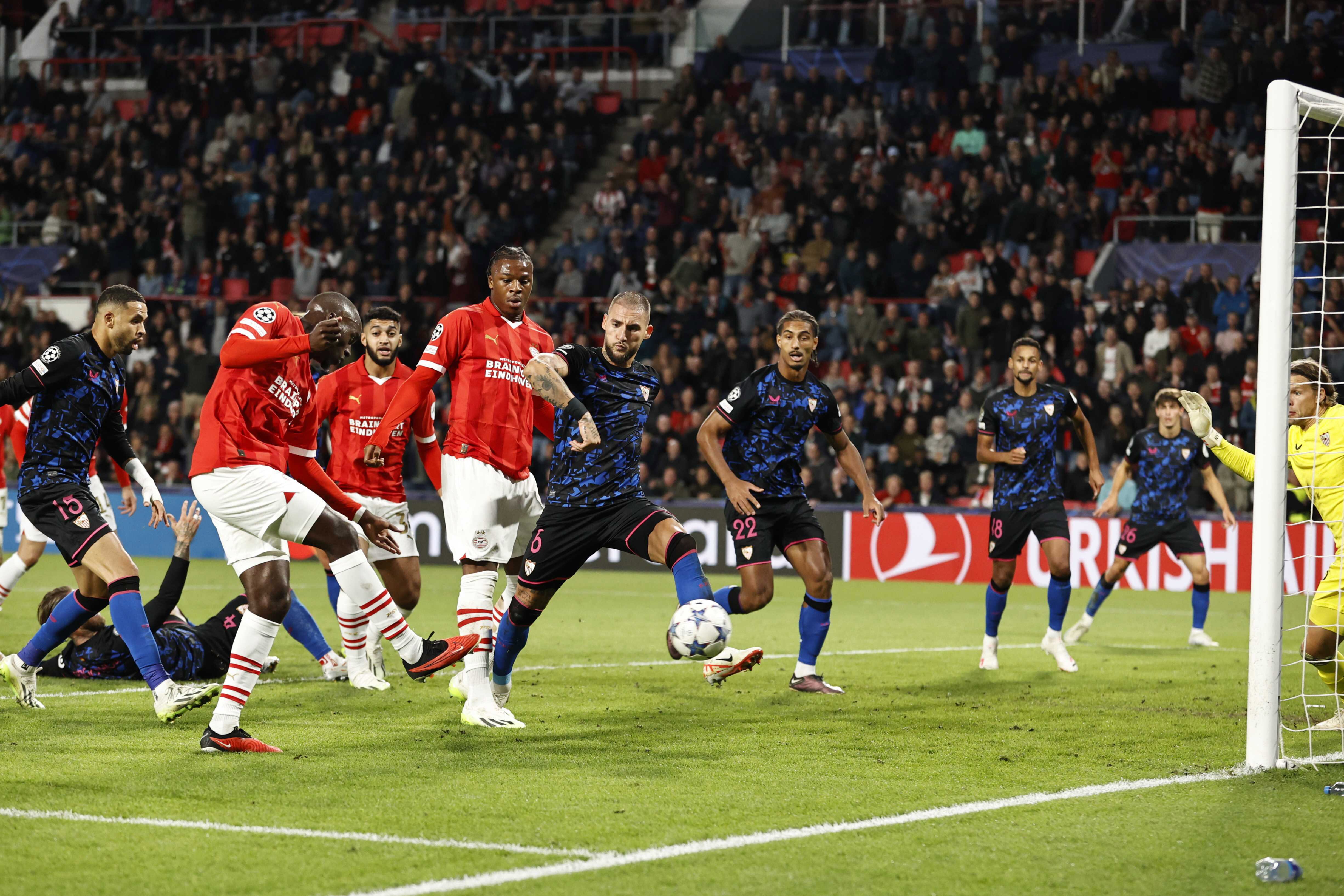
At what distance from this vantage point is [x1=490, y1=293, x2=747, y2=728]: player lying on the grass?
7645mm

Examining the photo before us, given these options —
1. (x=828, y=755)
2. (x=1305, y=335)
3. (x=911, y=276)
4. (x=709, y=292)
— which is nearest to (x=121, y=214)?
(x=709, y=292)

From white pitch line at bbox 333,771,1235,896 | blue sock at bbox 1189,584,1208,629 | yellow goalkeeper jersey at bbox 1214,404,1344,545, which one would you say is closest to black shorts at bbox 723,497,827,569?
yellow goalkeeper jersey at bbox 1214,404,1344,545

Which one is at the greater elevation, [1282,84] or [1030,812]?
[1282,84]

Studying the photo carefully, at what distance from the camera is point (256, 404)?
296 inches

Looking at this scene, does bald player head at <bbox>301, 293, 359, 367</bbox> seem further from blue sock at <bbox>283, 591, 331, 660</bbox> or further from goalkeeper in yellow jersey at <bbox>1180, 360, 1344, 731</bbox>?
goalkeeper in yellow jersey at <bbox>1180, 360, 1344, 731</bbox>

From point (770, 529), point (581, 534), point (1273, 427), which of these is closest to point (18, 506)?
point (581, 534)

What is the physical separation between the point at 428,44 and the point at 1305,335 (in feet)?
57.3

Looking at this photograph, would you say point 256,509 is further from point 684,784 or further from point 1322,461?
point 1322,461

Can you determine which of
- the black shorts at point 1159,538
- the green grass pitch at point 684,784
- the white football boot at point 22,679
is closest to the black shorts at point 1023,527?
the green grass pitch at point 684,784

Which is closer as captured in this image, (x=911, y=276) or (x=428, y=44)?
(x=911, y=276)

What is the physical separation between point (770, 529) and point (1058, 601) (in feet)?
9.24

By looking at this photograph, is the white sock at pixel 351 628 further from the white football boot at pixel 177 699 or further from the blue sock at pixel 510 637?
the white football boot at pixel 177 699

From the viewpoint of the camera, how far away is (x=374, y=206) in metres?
25.9

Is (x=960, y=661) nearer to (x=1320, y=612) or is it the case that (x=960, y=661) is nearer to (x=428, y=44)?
(x=1320, y=612)
